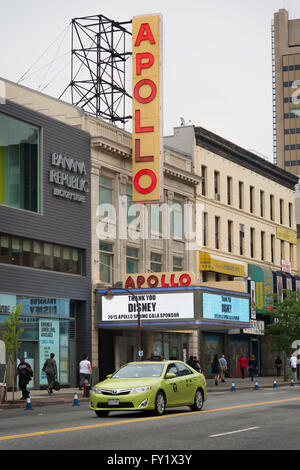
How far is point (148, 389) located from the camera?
68.1 ft

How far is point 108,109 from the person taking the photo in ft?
173

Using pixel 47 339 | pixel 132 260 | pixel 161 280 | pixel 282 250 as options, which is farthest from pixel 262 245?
pixel 47 339

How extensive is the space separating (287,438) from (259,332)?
45.9m

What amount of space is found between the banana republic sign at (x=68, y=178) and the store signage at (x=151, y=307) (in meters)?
5.74

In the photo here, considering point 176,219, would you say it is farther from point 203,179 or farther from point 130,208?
point 130,208

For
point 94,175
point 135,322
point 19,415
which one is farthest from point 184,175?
point 19,415

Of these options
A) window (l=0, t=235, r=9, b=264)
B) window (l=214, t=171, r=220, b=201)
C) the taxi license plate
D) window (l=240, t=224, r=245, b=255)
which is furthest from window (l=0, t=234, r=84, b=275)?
window (l=240, t=224, r=245, b=255)

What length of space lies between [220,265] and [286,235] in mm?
15841

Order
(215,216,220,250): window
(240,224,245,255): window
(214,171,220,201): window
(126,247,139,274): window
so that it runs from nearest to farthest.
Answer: (126,247,139,274): window < (215,216,220,250): window < (214,171,220,201): window < (240,224,245,255): window

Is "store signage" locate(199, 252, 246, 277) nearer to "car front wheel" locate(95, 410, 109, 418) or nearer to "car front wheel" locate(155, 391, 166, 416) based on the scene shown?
"car front wheel" locate(95, 410, 109, 418)

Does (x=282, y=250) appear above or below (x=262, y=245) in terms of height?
below

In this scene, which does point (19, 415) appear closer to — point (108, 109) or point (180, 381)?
point (180, 381)

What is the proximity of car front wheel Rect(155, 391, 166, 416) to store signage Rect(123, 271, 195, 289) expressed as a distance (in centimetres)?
2054

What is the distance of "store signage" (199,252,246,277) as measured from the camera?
180 feet
